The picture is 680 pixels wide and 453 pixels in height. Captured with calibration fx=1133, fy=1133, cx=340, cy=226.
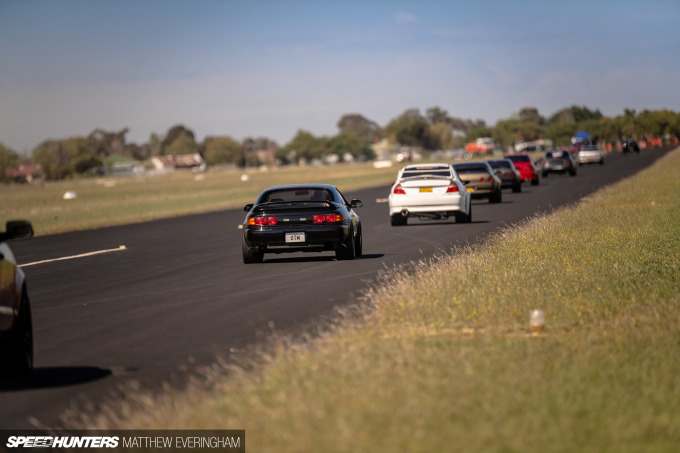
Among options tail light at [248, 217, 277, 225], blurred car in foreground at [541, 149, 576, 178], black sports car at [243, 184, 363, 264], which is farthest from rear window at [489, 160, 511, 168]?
tail light at [248, 217, 277, 225]

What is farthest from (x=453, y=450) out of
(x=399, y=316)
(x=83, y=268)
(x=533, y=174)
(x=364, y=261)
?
(x=533, y=174)

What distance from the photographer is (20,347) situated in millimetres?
9961

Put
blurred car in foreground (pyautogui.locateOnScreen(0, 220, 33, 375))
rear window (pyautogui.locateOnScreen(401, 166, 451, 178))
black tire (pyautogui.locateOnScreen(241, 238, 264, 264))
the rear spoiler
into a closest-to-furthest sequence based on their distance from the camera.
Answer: blurred car in foreground (pyautogui.locateOnScreen(0, 220, 33, 375))
the rear spoiler
black tire (pyautogui.locateOnScreen(241, 238, 264, 264))
rear window (pyautogui.locateOnScreen(401, 166, 451, 178))

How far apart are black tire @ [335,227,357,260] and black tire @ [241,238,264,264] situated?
4.68ft

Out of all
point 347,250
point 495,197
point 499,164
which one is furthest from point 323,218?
point 499,164

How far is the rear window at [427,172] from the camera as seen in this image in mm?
29938

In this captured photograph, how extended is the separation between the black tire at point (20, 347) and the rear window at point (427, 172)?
2014 cm

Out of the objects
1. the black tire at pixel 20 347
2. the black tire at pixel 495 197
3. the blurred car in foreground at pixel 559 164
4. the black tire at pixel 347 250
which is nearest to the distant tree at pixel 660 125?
the blurred car in foreground at pixel 559 164

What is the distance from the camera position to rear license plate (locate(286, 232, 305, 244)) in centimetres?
1973

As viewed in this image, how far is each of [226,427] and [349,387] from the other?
47.4 inches

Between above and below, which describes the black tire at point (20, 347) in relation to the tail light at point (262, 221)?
below

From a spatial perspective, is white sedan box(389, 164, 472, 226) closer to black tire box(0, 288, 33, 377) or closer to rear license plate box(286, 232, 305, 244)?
rear license plate box(286, 232, 305, 244)

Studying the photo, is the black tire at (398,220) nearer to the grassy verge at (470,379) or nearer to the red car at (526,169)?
the grassy verge at (470,379)

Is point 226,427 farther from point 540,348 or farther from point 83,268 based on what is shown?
point 83,268
